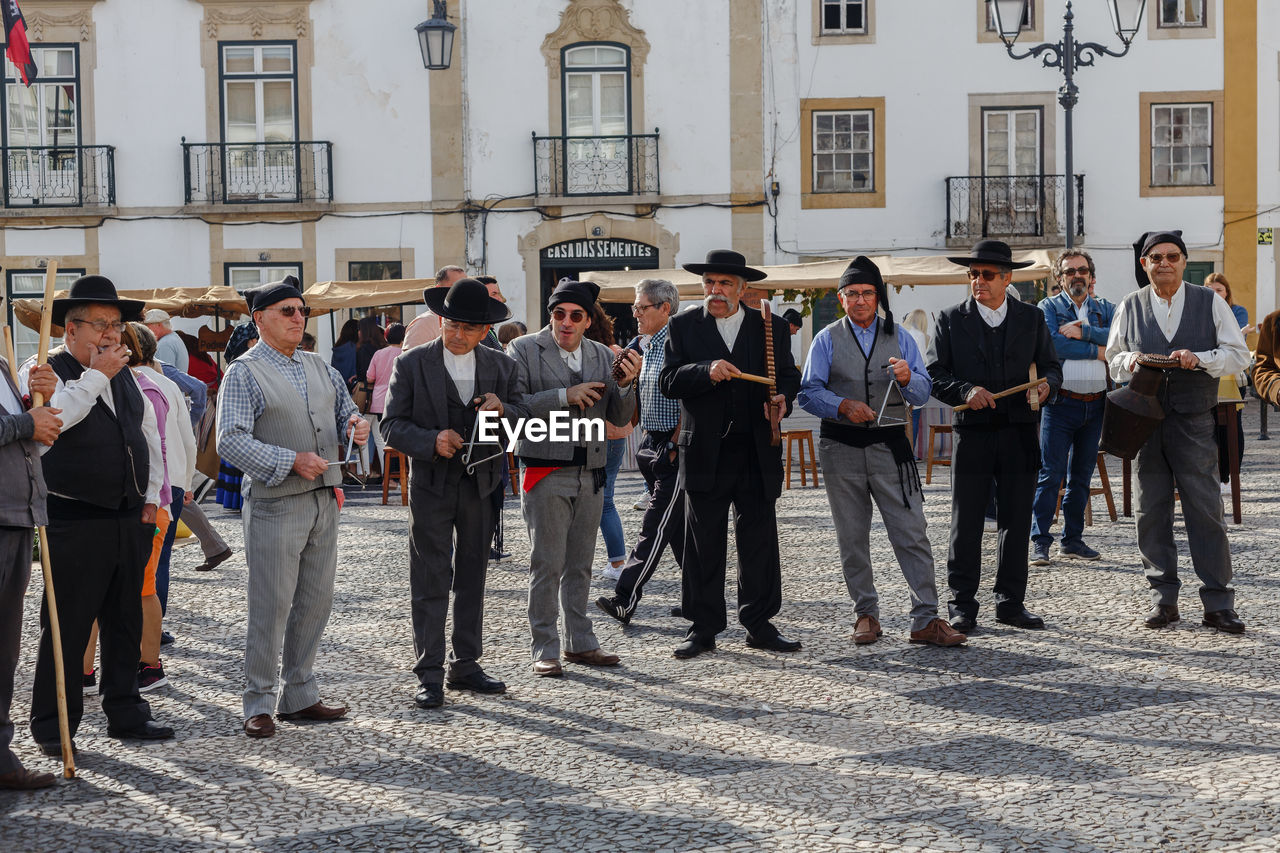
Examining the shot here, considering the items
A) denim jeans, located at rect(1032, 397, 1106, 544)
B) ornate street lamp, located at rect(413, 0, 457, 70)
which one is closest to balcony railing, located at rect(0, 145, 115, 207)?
ornate street lamp, located at rect(413, 0, 457, 70)

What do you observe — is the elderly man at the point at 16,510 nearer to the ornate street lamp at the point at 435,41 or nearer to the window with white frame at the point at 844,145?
the ornate street lamp at the point at 435,41

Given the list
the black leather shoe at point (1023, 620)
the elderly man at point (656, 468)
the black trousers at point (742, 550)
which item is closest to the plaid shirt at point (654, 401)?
the elderly man at point (656, 468)

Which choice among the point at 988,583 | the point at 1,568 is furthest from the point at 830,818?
the point at 988,583

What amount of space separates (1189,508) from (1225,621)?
1.90 ft

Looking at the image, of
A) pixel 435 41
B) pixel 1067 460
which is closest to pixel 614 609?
pixel 1067 460

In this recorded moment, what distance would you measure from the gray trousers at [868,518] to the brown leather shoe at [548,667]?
145 cm

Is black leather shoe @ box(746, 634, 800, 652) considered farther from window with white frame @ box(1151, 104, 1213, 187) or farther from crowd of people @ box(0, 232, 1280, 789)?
window with white frame @ box(1151, 104, 1213, 187)

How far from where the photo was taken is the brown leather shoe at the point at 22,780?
518 centimetres

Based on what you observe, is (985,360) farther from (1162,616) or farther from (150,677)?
(150,677)

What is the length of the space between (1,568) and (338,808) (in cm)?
142

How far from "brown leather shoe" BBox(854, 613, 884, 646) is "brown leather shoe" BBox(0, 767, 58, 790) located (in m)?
3.67

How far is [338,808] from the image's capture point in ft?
16.1

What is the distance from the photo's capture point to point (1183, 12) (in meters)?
25.8

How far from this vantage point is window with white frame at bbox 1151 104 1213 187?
2586cm
